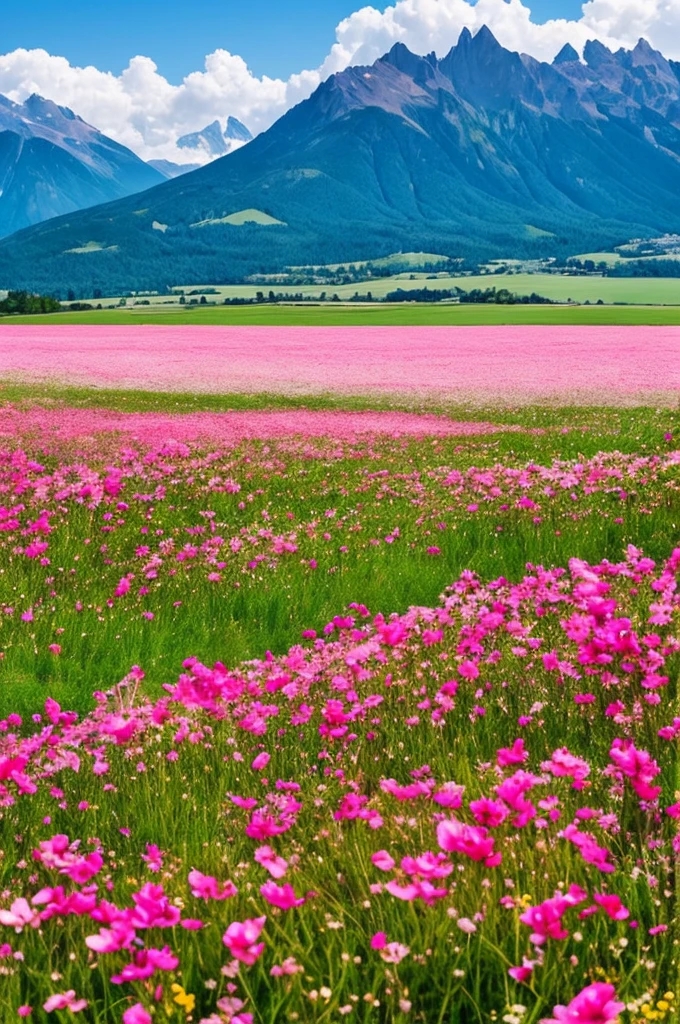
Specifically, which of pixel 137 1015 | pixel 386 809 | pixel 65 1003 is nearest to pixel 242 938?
pixel 137 1015

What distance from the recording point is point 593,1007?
89.9 inches

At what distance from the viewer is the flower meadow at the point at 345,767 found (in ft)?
9.35

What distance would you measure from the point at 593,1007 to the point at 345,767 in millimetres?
2837

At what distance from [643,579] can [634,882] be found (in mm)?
5606

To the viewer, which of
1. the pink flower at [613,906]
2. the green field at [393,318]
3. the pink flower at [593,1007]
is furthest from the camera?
the green field at [393,318]

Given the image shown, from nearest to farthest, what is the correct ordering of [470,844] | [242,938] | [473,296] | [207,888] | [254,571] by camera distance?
[242,938] → [470,844] → [207,888] → [254,571] → [473,296]

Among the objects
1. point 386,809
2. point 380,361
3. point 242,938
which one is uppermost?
point 380,361

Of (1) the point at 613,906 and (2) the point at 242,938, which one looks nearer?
(2) the point at 242,938

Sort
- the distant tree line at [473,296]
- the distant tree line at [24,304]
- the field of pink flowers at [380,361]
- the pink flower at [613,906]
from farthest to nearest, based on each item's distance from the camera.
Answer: the distant tree line at [473,296]
the distant tree line at [24,304]
the field of pink flowers at [380,361]
the pink flower at [613,906]

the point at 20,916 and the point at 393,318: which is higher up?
the point at 393,318

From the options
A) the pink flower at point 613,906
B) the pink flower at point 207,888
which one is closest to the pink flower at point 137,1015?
the pink flower at point 207,888

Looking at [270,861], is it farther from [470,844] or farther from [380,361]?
[380,361]

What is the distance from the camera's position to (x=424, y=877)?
323cm

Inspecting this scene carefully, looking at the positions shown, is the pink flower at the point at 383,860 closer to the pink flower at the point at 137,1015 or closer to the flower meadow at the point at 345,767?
the flower meadow at the point at 345,767
